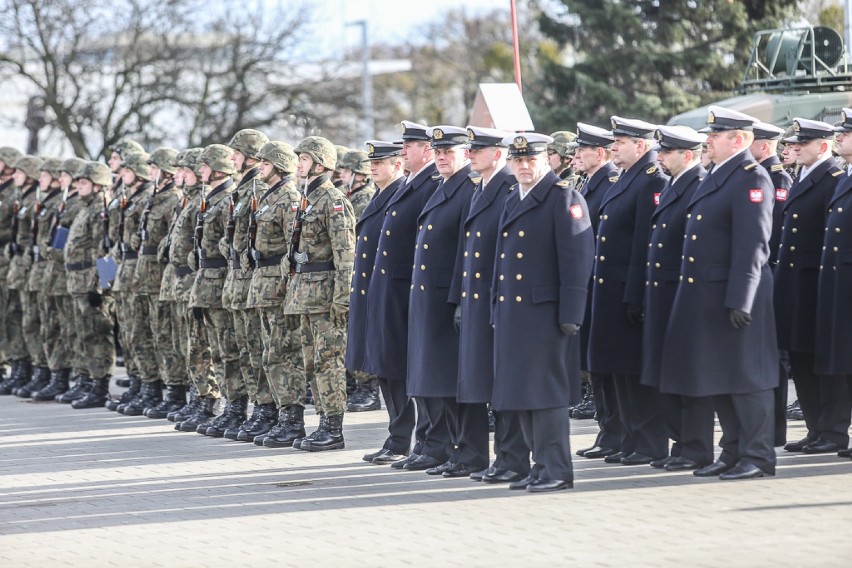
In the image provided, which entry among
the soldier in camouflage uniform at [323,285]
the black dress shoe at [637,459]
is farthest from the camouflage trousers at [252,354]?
the black dress shoe at [637,459]

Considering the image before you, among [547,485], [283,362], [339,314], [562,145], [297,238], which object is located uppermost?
[562,145]

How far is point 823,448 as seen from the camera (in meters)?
10.2

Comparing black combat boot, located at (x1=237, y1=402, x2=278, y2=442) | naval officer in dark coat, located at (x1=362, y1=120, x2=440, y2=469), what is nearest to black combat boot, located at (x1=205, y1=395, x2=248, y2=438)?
black combat boot, located at (x1=237, y1=402, x2=278, y2=442)

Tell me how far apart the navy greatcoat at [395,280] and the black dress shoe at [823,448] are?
2705 mm

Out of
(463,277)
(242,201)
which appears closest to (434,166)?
(463,277)

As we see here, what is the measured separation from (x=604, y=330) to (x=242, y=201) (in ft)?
11.0

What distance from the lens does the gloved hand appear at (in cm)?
1115

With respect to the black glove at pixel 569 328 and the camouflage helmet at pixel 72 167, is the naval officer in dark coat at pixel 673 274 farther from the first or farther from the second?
the camouflage helmet at pixel 72 167

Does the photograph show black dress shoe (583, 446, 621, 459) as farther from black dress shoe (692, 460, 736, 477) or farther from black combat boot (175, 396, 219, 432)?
black combat boot (175, 396, 219, 432)

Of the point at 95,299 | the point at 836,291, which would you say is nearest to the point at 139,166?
the point at 95,299

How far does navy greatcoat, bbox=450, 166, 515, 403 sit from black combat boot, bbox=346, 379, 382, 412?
467 centimetres

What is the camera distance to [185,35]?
37.1 m

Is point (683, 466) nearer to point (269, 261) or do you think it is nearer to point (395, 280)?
point (395, 280)

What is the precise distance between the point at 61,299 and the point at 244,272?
4.59m
